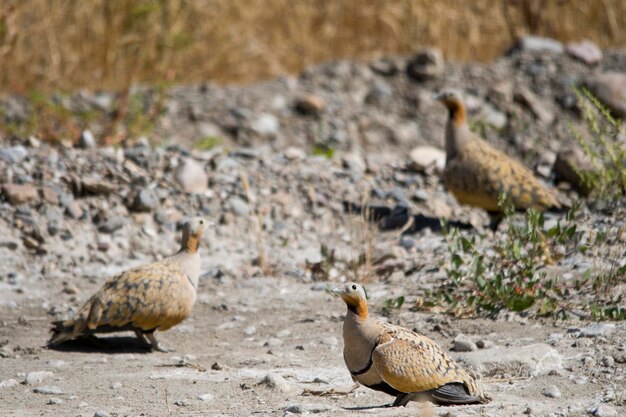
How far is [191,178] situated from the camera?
9.15 metres

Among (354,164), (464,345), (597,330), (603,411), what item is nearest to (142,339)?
(464,345)

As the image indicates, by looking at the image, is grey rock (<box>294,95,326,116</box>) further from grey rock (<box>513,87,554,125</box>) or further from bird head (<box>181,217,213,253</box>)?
bird head (<box>181,217,213,253</box>)

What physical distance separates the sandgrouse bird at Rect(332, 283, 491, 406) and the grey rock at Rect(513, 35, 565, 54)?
901 centimetres

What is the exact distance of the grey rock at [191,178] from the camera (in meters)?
9.12

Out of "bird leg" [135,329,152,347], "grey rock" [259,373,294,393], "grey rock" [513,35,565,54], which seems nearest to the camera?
"grey rock" [259,373,294,393]

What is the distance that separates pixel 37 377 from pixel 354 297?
1950 millimetres

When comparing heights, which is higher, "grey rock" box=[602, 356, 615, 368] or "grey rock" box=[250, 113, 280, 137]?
"grey rock" box=[250, 113, 280, 137]

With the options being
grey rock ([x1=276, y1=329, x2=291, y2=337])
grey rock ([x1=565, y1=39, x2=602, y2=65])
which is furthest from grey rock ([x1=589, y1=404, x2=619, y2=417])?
grey rock ([x1=565, y1=39, x2=602, y2=65])

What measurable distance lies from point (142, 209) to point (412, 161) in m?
3.01

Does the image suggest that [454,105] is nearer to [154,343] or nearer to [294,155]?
[294,155]

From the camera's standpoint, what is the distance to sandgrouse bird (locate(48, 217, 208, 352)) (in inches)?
240

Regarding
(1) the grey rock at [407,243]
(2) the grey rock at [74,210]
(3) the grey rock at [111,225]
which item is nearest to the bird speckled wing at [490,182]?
(1) the grey rock at [407,243]

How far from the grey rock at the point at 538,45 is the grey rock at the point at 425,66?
3.93 feet

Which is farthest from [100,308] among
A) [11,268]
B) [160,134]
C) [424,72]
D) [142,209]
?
[424,72]
